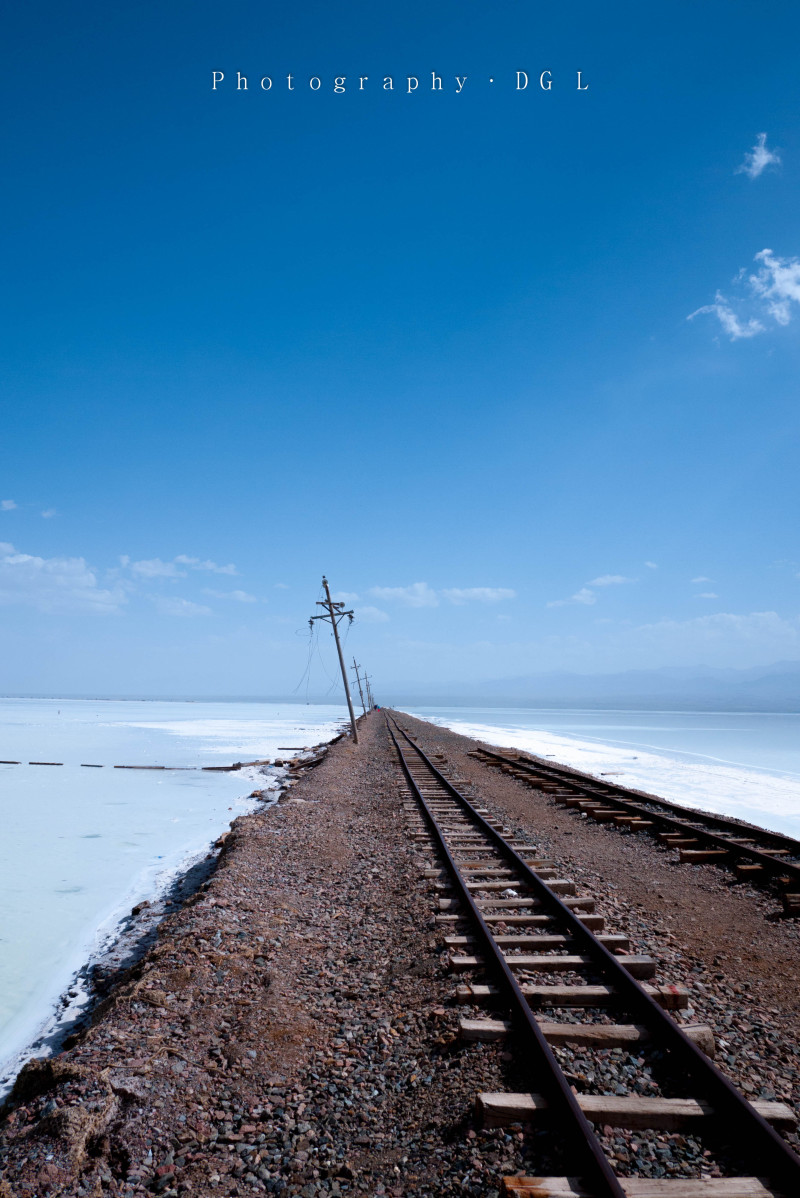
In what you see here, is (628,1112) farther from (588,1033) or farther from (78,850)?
(78,850)

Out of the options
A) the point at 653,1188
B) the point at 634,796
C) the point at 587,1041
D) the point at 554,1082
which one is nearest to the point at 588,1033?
the point at 587,1041

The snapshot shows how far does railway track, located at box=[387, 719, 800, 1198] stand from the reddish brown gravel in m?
0.16

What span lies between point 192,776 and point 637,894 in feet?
67.9

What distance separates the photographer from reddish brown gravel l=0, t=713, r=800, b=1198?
3.53 metres

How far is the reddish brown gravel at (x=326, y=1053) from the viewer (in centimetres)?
353

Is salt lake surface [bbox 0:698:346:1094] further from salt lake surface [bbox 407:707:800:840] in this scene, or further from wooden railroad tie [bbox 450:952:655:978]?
salt lake surface [bbox 407:707:800:840]

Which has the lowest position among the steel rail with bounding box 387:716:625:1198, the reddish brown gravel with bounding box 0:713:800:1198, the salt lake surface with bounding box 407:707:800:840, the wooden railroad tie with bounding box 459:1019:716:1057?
the salt lake surface with bounding box 407:707:800:840

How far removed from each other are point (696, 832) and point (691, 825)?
1233mm

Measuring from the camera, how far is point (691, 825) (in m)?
12.6

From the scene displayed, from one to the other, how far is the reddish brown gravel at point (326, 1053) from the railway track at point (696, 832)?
0.66 metres

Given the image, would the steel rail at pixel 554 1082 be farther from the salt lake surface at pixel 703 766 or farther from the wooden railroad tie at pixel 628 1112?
the salt lake surface at pixel 703 766

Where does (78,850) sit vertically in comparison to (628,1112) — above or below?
below

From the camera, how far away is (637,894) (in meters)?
8.55

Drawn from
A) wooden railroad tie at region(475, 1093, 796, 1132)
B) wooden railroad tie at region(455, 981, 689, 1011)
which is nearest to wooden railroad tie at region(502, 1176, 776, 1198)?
wooden railroad tie at region(475, 1093, 796, 1132)
